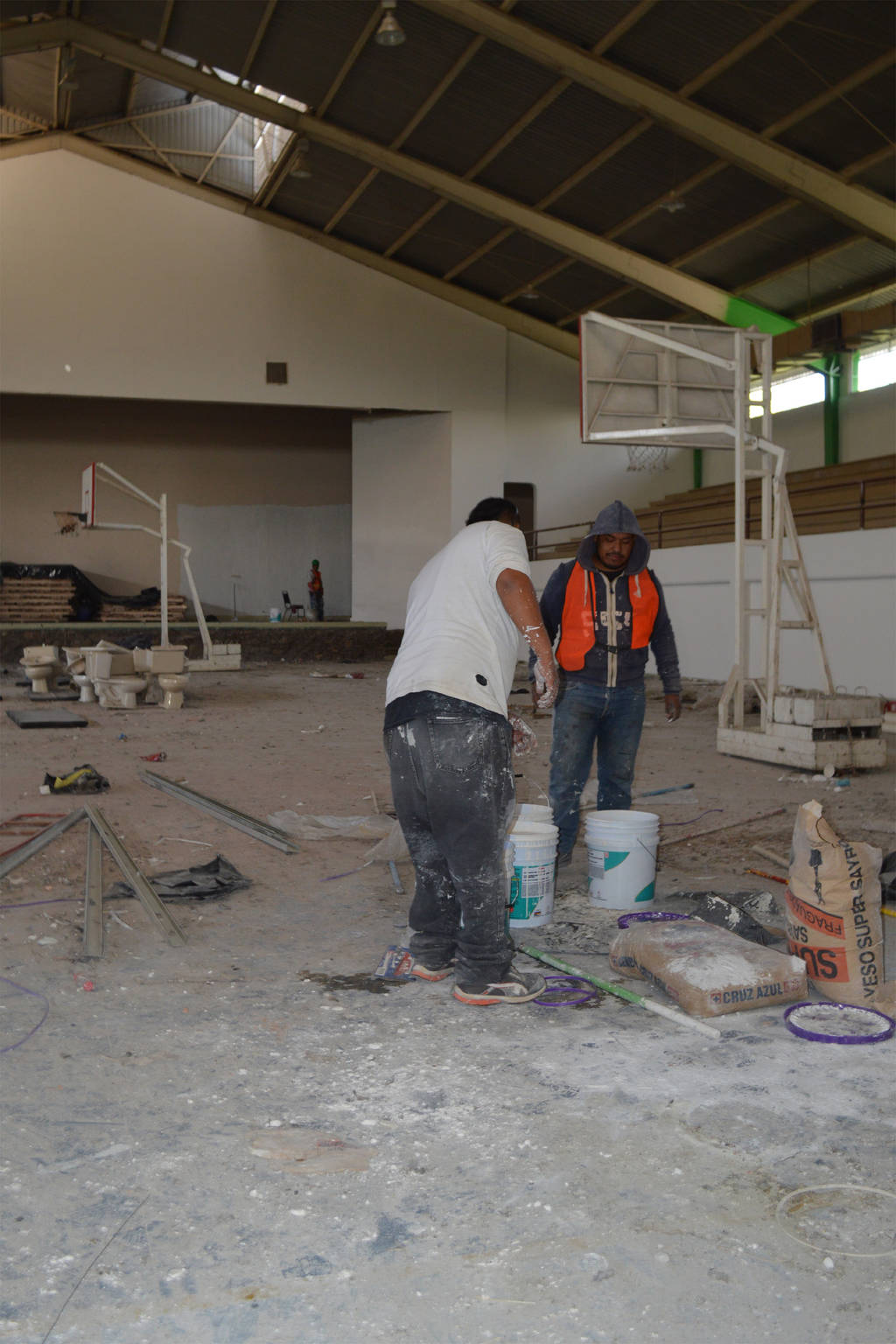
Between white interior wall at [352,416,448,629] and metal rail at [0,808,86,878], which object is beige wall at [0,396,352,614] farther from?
metal rail at [0,808,86,878]

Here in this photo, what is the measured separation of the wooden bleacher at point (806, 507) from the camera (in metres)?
14.3

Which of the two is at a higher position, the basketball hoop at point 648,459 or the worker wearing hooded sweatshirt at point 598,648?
the basketball hoop at point 648,459

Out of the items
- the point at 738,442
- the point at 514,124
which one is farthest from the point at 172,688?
the point at 514,124

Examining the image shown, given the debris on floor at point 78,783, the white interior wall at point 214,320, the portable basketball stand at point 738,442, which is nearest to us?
the debris on floor at point 78,783

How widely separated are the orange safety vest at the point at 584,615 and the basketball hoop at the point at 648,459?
57.7ft

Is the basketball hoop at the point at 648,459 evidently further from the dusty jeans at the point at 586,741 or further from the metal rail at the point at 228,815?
the dusty jeans at the point at 586,741

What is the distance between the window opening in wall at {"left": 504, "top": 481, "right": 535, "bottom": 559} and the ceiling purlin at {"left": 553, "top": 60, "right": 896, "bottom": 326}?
4.40m

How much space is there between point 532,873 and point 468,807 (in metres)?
0.88

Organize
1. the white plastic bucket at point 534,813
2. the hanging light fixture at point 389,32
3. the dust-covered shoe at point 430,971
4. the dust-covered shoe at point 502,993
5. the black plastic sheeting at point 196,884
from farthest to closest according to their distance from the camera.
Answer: the hanging light fixture at point 389,32 < the black plastic sheeting at point 196,884 < the white plastic bucket at point 534,813 < the dust-covered shoe at point 430,971 < the dust-covered shoe at point 502,993

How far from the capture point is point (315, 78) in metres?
16.5

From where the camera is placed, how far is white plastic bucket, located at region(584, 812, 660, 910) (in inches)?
Result: 180

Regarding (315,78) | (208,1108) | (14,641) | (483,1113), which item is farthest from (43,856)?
(14,641)

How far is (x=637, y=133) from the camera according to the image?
15.0 meters

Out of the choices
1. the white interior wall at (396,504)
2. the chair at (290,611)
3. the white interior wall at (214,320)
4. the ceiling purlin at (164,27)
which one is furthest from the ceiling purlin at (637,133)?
the chair at (290,611)
